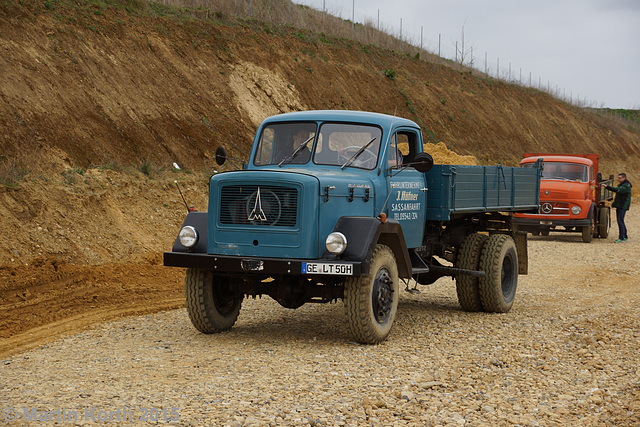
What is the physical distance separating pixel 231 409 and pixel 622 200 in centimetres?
1809

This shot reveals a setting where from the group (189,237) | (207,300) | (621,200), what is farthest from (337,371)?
(621,200)

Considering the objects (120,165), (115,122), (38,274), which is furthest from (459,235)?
(115,122)

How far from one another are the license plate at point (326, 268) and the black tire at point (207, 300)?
4.82 ft

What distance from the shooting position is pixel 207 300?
26.3 ft

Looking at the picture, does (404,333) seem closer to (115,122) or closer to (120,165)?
(120,165)

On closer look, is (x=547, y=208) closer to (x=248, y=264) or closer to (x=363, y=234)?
(x=363, y=234)

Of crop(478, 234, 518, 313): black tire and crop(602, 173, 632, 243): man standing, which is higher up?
crop(602, 173, 632, 243): man standing

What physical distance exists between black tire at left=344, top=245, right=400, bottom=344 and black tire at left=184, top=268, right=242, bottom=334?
5.43 ft

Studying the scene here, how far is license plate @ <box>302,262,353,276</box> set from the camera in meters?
7.07

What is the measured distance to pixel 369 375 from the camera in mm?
6375

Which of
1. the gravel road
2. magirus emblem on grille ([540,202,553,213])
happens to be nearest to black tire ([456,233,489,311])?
the gravel road

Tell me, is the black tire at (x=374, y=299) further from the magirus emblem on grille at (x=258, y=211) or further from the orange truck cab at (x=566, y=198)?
the orange truck cab at (x=566, y=198)

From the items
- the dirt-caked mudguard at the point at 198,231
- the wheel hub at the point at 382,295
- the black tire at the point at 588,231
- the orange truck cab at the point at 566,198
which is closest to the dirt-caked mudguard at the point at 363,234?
the wheel hub at the point at 382,295

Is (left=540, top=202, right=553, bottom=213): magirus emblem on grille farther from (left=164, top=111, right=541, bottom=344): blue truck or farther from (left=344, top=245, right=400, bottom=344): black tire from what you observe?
(left=344, top=245, right=400, bottom=344): black tire
